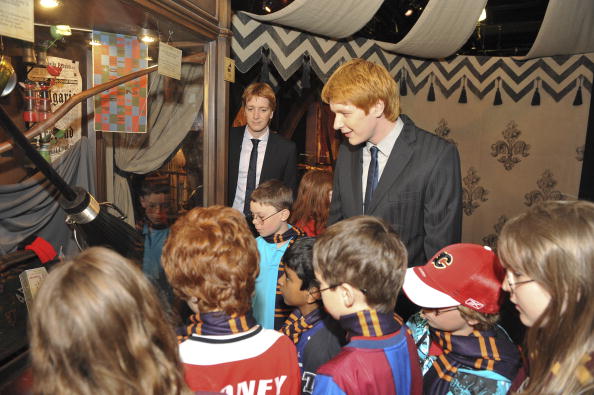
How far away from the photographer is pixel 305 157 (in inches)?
241

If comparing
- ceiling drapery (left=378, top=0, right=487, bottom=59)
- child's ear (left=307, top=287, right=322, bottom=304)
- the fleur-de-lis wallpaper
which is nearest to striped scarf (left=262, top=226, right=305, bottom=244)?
child's ear (left=307, top=287, right=322, bottom=304)

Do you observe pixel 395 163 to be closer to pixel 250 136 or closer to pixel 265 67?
pixel 250 136

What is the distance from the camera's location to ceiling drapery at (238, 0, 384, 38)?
2.41 metres

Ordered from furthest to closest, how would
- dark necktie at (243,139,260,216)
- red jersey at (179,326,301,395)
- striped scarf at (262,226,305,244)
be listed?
dark necktie at (243,139,260,216)
striped scarf at (262,226,305,244)
red jersey at (179,326,301,395)

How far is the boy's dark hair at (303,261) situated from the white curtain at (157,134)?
0.78 meters

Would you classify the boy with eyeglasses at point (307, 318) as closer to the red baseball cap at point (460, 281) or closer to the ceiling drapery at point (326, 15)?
the red baseball cap at point (460, 281)

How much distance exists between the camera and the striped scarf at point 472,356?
1181 millimetres

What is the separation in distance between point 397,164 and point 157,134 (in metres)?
1.08

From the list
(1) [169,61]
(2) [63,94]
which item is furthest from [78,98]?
(1) [169,61]

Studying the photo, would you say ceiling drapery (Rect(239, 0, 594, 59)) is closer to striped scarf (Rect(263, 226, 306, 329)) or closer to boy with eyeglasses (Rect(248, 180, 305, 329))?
boy with eyeglasses (Rect(248, 180, 305, 329))

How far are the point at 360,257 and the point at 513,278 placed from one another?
13.3 inches

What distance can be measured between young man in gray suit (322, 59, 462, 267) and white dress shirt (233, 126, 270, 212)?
0.83m

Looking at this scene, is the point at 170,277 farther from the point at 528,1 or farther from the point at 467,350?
the point at 528,1

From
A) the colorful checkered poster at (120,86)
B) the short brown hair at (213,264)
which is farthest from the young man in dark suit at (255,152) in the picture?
the short brown hair at (213,264)
